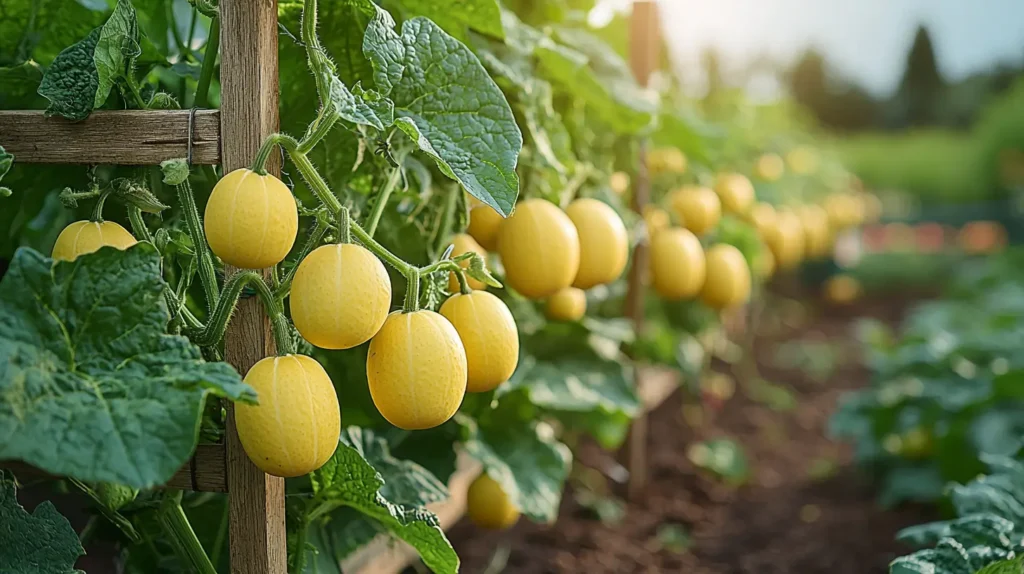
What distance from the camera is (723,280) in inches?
111

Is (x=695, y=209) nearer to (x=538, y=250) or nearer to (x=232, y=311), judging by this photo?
(x=538, y=250)

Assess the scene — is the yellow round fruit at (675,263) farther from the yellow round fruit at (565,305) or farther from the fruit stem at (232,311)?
the fruit stem at (232,311)

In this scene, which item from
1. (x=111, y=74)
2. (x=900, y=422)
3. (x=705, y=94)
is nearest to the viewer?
(x=111, y=74)

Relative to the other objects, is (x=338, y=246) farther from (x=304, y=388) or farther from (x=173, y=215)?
(x=173, y=215)

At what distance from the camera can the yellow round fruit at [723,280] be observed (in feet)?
9.23

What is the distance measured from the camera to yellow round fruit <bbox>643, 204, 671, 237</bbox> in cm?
285

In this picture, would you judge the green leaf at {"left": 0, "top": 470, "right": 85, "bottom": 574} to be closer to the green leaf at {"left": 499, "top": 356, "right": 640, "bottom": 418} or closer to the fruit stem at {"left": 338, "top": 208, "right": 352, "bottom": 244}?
the fruit stem at {"left": 338, "top": 208, "right": 352, "bottom": 244}

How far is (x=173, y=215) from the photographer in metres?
1.43

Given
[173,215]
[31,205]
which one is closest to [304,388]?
[173,215]

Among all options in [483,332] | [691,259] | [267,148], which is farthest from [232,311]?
[691,259]

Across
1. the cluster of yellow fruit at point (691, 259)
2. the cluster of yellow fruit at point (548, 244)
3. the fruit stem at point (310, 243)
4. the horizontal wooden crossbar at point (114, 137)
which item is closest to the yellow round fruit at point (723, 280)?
the cluster of yellow fruit at point (691, 259)

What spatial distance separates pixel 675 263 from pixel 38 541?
1.79 m

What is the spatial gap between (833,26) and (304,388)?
86.2 feet

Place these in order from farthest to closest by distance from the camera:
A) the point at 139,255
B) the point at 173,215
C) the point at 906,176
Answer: the point at 906,176 → the point at 173,215 → the point at 139,255
